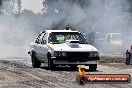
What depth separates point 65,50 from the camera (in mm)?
16375

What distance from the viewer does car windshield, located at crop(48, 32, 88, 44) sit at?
1767 cm

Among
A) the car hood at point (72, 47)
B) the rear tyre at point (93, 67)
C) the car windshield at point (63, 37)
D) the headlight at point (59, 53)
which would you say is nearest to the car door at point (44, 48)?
the car windshield at point (63, 37)

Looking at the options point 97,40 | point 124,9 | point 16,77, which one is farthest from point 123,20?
point 16,77

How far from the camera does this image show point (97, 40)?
47.3 m

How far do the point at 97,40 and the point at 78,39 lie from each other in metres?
29.4

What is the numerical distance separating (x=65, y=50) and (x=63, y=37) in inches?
63.9

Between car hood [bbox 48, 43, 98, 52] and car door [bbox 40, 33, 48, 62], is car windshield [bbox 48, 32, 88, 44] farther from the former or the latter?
car hood [bbox 48, 43, 98, 52]

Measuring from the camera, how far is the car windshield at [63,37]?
17672 mm

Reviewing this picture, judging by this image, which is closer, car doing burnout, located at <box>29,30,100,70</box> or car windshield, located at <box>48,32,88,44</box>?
car doing burnout, located at <box>29,30,100,70</box>

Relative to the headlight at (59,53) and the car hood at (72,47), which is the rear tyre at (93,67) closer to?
the car hood at (72,47)

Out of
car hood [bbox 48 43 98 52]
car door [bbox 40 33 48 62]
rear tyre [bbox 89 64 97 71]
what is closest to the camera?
car hood [bbox 48 43 98 52]

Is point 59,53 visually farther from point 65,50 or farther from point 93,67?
point 93,67

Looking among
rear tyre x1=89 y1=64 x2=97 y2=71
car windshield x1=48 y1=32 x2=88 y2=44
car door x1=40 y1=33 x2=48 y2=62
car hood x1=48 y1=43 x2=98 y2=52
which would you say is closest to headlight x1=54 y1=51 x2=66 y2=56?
car hood x1=48 y1=43 x2=98 y2=52

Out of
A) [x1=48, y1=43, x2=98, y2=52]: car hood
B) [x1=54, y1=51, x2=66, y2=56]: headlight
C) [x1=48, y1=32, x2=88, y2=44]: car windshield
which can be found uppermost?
[x1=48, y1=32, x2=88, y2=44]: car windshield
